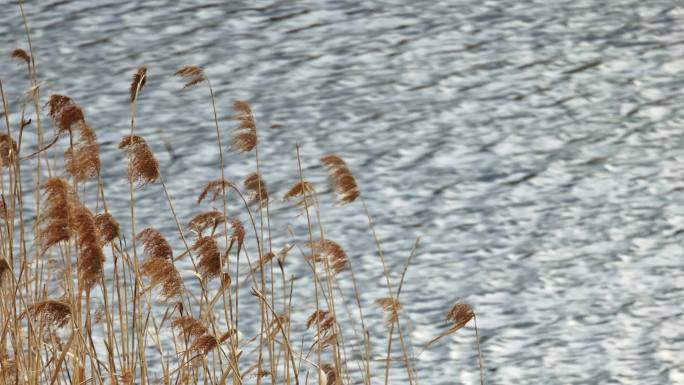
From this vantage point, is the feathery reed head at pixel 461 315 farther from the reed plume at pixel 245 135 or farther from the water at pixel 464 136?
the water at pixel 464 136

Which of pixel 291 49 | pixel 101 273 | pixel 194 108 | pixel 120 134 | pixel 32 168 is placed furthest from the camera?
pixel 291 49

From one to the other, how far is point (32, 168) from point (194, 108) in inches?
21.6

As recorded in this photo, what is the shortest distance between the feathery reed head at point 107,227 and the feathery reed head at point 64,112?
95 millimetres

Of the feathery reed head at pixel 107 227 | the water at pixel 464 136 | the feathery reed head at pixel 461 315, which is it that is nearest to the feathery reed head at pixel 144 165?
the feathery reed head at pixel 107 227

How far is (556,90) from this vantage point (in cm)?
331

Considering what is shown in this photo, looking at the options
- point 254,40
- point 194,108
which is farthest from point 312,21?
point 194,108

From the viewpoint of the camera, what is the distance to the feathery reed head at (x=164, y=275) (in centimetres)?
117

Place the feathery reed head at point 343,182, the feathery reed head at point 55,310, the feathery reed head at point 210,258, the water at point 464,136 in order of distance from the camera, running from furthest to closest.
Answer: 1. the water at point 464,136
2. the feathery reed head at point 343,182
3. the feathery reed head at point 210,258
4. the feathery reed head at point 55,310

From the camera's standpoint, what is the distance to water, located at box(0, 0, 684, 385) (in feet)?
7.43

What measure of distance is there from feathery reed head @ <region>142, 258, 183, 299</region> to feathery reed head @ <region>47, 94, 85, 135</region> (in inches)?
6.0

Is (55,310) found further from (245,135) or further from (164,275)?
(245,135)

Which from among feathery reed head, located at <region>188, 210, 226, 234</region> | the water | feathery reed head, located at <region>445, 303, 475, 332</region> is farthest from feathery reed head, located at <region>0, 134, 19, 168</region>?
the water

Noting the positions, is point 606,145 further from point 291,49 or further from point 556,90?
point 291,49

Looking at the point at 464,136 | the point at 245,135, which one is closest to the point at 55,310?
the point at 245,135
